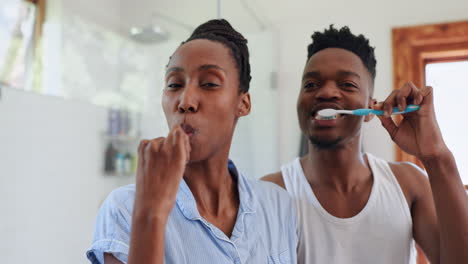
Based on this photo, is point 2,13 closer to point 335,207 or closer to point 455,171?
point 335,207

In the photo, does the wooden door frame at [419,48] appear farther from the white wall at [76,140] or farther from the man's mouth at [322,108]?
the man's mouth at [322,108]

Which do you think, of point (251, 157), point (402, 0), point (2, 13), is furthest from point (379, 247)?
point (2, 13)

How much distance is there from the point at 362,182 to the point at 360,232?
12 centimetres

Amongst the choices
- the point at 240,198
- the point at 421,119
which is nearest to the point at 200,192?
the point at 240,198

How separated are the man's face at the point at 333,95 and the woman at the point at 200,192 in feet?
0.44

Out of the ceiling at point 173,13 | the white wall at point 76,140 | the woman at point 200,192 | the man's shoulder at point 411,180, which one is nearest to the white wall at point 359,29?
the white wall at point 76,140

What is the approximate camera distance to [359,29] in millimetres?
1727

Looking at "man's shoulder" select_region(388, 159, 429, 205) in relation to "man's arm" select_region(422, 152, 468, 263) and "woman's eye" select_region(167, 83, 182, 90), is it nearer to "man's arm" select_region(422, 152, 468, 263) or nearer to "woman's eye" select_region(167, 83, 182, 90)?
"man's arm" select_region(422, 152, 468, 263)

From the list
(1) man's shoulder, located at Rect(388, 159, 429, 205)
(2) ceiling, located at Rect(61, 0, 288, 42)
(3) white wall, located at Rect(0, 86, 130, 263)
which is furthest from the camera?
(2) ceiling, located at Rect(61, 0, 288, 42)

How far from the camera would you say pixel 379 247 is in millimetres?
746

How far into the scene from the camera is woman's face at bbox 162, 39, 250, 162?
60cm

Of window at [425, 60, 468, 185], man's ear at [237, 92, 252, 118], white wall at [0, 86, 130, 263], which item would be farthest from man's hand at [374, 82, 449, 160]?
white wall at [0, 86, 130, 263]

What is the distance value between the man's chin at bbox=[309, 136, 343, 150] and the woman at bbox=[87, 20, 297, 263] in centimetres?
12

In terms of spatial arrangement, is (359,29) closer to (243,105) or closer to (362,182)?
(362,182)
